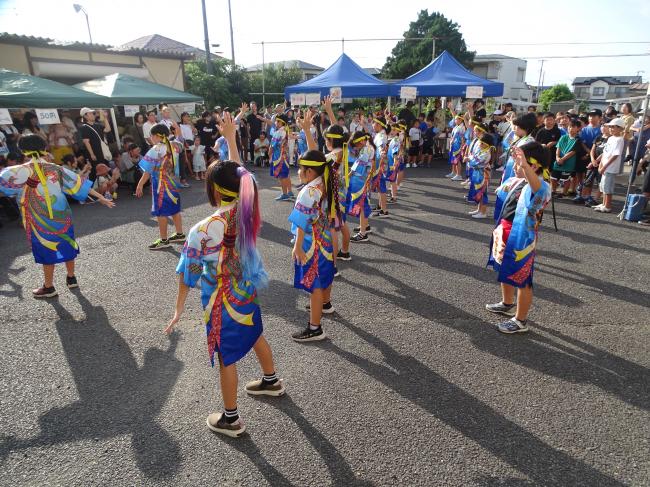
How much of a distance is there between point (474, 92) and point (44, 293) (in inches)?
477

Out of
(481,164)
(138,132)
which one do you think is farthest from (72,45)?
(481,164)

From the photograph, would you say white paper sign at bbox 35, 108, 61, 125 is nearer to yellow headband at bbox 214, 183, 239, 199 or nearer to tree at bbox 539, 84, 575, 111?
yellow headband at bbox 214, 183, 239, 199

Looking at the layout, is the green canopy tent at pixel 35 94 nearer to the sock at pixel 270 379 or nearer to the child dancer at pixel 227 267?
the child dancer at pixel 227 267

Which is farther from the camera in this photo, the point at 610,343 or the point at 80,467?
the point at 610,343

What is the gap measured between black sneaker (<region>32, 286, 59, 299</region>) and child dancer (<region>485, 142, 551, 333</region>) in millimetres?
4830

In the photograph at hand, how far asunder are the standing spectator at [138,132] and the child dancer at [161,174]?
624cm

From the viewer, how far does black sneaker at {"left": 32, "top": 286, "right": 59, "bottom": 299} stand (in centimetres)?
498

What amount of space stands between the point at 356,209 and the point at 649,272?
396 cm

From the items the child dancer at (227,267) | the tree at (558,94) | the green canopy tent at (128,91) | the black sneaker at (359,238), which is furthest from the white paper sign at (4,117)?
the tree at (558,94)

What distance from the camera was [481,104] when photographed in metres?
13.6

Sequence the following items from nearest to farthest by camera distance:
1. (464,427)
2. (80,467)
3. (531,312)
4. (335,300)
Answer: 1. (80,467)
2. (464,427)
3. (531,312)
4. (335,300)

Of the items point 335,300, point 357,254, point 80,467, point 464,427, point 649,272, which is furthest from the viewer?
point 357,254

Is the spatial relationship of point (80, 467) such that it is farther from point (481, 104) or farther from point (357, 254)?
point (481, 104)

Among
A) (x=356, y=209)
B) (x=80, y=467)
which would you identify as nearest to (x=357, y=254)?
(x=356, y=209)
